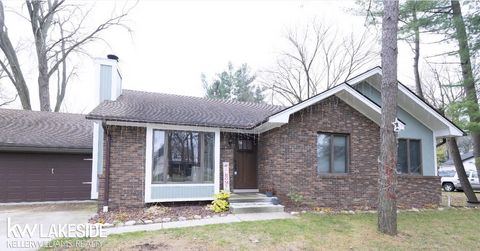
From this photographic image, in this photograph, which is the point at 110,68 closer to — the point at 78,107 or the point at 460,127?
the point at 460,127

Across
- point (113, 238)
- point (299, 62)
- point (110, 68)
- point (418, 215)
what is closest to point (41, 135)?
point (110, 68)

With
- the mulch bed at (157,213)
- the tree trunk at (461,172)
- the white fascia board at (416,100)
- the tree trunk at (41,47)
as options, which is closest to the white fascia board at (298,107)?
the white fascia board at (416,100)

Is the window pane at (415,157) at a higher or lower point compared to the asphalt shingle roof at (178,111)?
lower

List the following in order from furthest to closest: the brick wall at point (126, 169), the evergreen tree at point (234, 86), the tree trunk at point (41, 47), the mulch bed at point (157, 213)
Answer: the evergreen tree at point (234, 86)
the tree trunk at point (41, 47)
the brick wall at point (126, 169)
the mulch bed at point (157, 213)

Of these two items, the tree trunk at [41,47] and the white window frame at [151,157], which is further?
the tree trunk at [41,47]

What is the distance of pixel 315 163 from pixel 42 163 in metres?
10.6

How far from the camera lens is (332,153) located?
10.7 meters

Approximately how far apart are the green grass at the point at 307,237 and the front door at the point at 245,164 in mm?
3405

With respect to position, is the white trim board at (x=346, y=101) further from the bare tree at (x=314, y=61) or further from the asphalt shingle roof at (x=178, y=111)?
the bare tree at (x=314, y=61)

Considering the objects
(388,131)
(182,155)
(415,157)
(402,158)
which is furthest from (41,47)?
(415,157)

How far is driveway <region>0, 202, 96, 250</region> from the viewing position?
6.24m

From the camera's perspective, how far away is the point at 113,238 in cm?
634

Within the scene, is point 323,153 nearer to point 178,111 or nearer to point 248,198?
point 248,198

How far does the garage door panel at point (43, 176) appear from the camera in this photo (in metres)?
12.1
